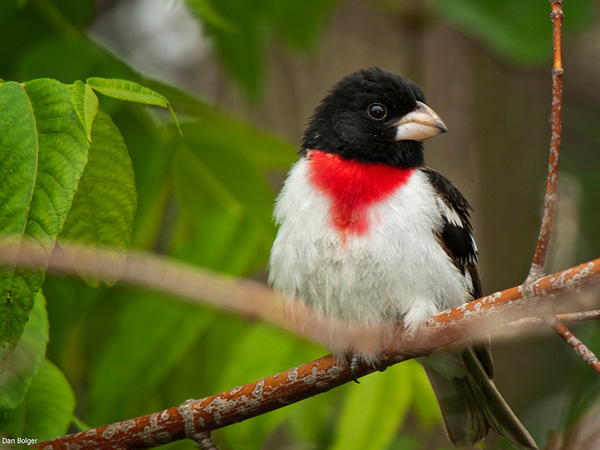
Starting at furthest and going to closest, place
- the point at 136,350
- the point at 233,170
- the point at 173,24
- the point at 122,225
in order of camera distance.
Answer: the point at 173,24, the point at 233,170, the point at 136,350, the point at 122,225

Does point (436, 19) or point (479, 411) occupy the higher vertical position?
point (436, 19)

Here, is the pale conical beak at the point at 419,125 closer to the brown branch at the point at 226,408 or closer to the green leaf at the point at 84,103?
the brown branch at the point at 226,408

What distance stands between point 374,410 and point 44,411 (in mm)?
1293

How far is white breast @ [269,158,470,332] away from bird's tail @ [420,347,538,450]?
0.43 meters

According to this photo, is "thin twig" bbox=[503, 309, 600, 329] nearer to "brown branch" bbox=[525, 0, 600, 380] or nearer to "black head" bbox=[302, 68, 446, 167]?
"brown branch" bbox=[525, 0, 600, 380]

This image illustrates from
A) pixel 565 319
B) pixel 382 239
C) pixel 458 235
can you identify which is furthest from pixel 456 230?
pixel 565 319

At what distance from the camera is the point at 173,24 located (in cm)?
666

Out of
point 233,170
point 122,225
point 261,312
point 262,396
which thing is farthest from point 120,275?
point 233,170

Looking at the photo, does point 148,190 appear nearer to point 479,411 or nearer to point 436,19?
point 479,411

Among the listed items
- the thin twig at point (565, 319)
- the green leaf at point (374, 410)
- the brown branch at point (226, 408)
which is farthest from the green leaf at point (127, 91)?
the green leaf at point (374, 410)

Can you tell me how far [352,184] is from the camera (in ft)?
9.66

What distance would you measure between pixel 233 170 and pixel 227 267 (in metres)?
0.54

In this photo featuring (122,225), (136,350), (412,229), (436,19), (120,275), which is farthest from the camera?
(436,19)

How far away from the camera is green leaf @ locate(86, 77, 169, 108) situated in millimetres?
1866
